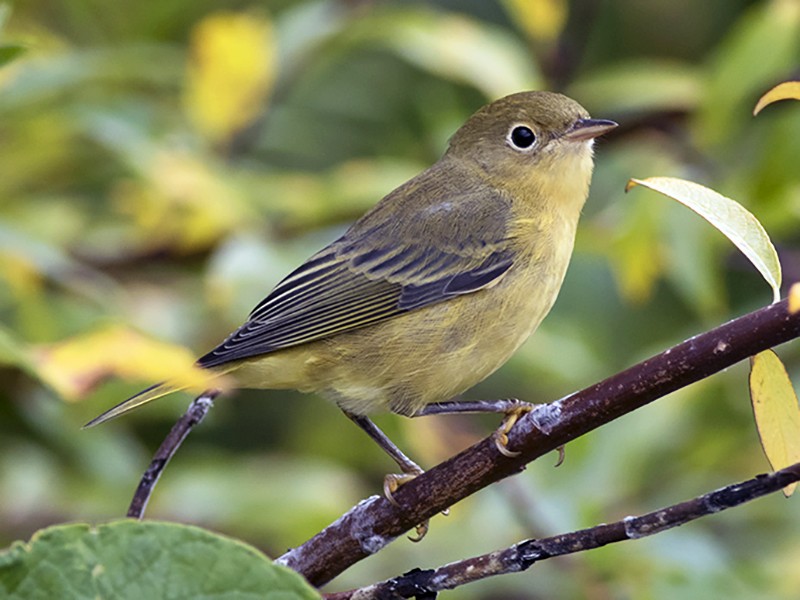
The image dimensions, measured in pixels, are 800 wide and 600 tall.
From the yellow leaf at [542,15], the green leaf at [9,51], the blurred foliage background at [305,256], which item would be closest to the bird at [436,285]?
the blurred foliage background at [305,256]

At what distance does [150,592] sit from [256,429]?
3.46m

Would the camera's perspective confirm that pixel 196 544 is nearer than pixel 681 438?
Yes

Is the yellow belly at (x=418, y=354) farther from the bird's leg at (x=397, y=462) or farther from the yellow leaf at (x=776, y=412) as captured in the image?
the yellow leaf at (x=776, y=412)

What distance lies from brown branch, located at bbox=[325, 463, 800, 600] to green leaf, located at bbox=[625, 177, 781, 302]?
0.49 m

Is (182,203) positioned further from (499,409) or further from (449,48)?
(499,409)

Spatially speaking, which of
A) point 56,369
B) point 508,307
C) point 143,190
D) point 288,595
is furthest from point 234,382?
point 288,595

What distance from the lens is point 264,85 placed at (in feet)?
14.9

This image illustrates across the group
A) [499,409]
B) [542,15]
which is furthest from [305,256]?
[499,409]

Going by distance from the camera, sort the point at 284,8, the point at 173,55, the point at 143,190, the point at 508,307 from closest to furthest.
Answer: the point at 508,307 → the point at 143,190 → the point at 173,55 → the point at 284,8

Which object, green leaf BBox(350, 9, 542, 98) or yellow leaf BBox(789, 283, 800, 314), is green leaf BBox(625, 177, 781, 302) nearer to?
yellow leaf BBox(789, 283, 800, 314)

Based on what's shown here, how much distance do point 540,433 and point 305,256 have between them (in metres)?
2.35

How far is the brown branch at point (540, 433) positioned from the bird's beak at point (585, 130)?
1.83m

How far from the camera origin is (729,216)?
1816mm

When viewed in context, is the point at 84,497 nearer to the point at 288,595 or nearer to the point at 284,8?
the point at 288,595
